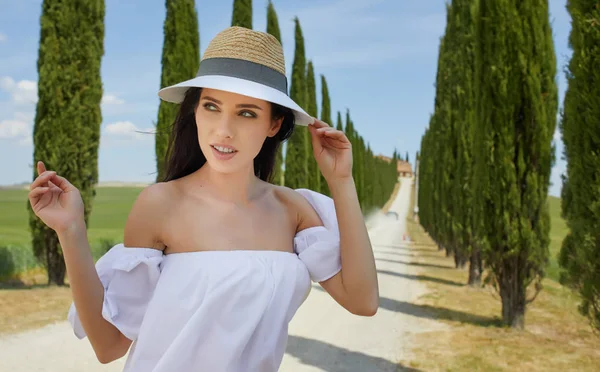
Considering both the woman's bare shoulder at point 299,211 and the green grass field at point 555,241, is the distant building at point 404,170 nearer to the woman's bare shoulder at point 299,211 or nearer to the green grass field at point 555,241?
the green grass field at point 555,241

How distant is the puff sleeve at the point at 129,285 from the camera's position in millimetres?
1684

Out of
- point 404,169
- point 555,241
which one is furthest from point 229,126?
point 404,169

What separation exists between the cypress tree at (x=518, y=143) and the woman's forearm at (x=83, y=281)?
7.40 m

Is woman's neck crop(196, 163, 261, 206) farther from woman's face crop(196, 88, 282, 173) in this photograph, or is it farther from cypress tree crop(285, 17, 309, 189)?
cypress tree crop(285, 17, 309, 189)

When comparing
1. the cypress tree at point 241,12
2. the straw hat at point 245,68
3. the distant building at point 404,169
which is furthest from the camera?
the distant building at point 404,169

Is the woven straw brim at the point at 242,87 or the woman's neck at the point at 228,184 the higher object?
the woven straw brim at the point at 242,87

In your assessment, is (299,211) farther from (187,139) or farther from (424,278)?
(424,278)

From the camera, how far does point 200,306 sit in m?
1.62

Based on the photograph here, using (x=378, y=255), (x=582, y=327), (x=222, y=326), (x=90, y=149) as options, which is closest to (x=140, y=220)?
(x=222, y=326)

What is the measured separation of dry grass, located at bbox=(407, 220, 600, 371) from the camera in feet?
20.8

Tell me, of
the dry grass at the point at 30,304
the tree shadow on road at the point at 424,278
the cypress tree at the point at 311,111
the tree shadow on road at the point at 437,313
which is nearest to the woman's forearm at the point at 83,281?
the dry grass at the point at 30,304

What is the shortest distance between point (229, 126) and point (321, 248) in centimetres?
49

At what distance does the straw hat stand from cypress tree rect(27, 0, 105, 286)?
9608mm

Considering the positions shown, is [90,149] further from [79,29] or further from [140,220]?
[140,220]
